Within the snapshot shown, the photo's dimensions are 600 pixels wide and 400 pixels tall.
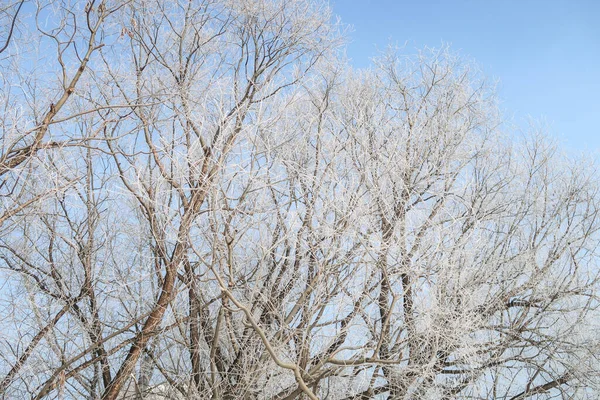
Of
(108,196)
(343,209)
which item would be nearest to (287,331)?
(343,209)

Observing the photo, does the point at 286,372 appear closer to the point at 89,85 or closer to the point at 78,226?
the point at 78,226

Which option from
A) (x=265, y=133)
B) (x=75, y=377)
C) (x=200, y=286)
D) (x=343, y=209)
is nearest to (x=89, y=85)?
(x=265, y=133)

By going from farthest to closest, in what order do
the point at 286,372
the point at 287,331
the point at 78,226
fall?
the point at 78,226 < the point at 286,372 < the point at 287,331

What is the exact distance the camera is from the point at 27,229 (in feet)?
25.1

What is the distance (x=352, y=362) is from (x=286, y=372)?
1177 millimetres

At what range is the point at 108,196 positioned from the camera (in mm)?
8156

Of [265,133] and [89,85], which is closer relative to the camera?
[265,133]

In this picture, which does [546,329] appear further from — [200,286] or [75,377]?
[75,377]

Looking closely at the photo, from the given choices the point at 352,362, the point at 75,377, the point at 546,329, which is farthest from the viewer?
the point at 546,329

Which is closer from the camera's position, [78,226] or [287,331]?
[287,331]

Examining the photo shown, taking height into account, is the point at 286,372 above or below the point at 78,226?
below

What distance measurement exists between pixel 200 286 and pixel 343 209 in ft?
7.90

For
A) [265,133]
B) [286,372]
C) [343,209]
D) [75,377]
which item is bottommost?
[286,372]

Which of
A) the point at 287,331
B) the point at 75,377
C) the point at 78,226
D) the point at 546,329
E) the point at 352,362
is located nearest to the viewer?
the point at 352,362
